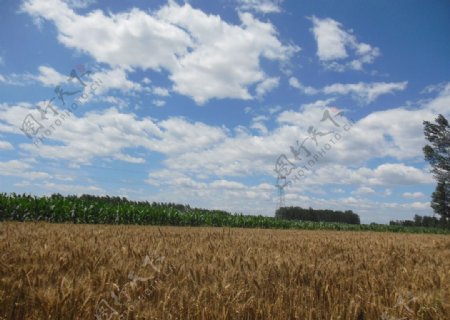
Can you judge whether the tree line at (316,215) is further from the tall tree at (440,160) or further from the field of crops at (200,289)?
the field of crops at (200,289)

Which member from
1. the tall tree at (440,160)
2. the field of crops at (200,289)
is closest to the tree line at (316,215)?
the tall tree at (440,160)

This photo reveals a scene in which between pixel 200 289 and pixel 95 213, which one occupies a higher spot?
pixel 95 213

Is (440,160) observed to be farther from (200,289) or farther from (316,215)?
(200,289)

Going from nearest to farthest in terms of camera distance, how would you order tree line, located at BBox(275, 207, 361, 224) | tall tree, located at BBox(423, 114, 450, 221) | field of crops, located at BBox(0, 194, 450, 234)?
1. field of crops, located at BBox(0, 194, 450, 234)
2. tall tree, located at BBox(423, 114, 450, 221)
3. tree line, located at BBox(275, 207, 361, 224)

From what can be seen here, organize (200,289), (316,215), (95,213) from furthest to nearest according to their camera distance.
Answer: (316,215) < (95,213) < (200,289)

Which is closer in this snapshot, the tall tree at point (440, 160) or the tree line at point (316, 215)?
the tall tree at point (440, 160)

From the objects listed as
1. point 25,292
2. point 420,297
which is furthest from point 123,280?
point 420,297

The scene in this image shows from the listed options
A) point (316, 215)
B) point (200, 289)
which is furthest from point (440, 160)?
point (200, 289)

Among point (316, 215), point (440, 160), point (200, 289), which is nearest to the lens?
point (200, 289)

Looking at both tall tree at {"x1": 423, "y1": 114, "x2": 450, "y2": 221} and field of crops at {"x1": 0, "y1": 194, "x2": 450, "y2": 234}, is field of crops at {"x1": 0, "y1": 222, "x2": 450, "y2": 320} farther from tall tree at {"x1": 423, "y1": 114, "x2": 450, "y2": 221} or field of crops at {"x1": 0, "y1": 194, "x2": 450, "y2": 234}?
tall tree at {"x1": 423, "y1": 114, "x2": 450, "y2": 221}

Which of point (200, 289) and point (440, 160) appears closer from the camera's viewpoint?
point (200, 289)

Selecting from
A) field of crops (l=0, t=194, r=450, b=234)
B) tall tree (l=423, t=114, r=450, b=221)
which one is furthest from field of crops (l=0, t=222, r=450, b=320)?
tall tree (l=423, t=114, r=450, b=221)

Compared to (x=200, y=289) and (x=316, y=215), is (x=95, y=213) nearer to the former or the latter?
(x=200, y=289)

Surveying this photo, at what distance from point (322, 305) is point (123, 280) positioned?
1988 millimetres
